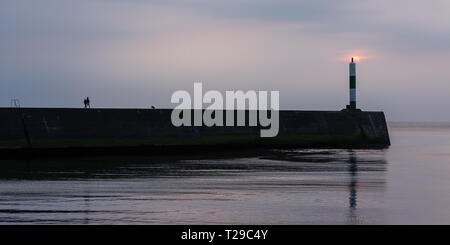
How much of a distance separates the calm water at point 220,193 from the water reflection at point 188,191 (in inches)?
0.8

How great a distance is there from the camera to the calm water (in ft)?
47.8

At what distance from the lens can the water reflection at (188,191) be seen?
1454 cm

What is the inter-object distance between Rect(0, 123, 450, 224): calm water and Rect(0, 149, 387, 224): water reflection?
0.07ft

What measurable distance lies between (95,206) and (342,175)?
1102cm

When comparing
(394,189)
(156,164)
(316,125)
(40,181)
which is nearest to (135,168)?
(156,164)

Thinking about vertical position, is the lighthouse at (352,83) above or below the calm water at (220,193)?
above

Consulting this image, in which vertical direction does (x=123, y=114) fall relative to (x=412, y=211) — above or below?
above

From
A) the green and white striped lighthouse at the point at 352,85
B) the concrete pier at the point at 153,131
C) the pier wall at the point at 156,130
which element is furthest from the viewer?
the green and white striped lighthouse at the point at 352,85

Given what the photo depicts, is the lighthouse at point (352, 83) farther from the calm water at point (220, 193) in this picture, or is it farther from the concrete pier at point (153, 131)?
the calm water at point (220, 193)

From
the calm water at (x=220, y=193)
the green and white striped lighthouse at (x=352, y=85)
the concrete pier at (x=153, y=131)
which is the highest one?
the green and white striped lighthouse at (x=352, y=85)

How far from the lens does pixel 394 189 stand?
20.4m

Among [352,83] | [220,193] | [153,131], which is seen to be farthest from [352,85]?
[220,193]

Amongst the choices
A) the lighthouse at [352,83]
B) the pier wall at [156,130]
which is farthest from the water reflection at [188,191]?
the lighthouse at [352,83]
